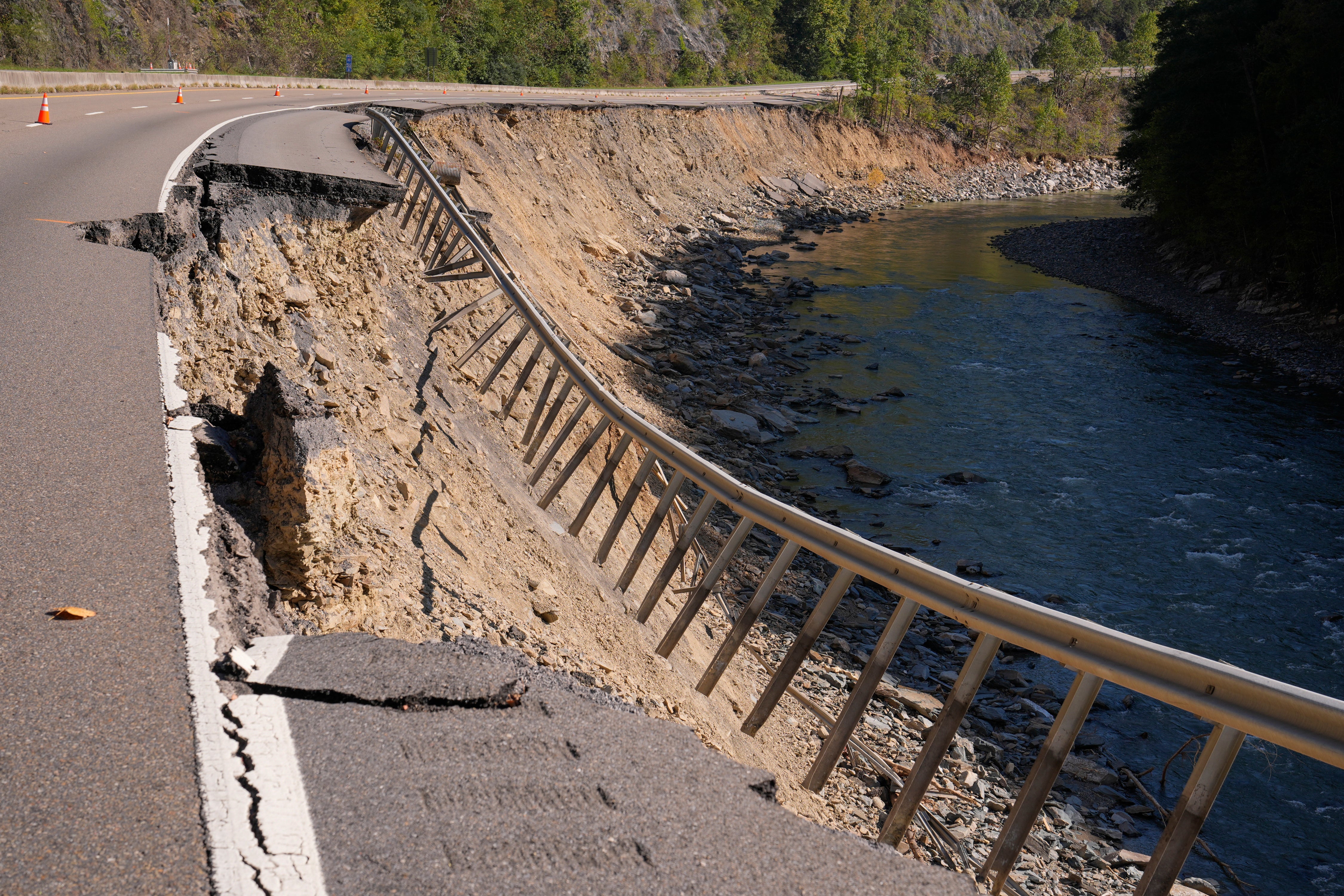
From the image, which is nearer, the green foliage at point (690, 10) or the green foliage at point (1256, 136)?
the green foliage at point (1256, 136)

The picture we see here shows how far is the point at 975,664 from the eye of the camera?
4117 mm

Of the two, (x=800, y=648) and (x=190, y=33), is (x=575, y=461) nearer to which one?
(x=800, y=648)

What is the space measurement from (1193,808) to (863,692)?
154 centimetres

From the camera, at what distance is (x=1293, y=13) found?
82.0ft

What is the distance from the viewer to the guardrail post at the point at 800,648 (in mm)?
4961

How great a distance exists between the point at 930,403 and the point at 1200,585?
797 cm

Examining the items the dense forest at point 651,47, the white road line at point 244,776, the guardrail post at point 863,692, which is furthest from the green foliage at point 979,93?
the white road line at point 244,776

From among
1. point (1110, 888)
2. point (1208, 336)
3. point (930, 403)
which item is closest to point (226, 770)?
point (1110, 888)

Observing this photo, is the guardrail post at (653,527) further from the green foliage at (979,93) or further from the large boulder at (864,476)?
the green foliage at (979,93)

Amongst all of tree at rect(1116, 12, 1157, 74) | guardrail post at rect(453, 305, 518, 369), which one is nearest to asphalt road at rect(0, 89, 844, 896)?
guardrail post at rect(453, 305, 518, 369)

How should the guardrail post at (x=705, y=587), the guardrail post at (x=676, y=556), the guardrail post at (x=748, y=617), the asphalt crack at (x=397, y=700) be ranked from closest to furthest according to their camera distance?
the asphalt crack at (x=397, y=700) < the guardrail post at (x=748, y=617) < the guardrail post at (x=705, y=587) < the guardrail post at (x=676, y=556)

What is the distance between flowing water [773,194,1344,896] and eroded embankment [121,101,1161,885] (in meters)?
1.28

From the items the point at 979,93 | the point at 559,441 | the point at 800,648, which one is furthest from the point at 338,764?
the point at 979,93

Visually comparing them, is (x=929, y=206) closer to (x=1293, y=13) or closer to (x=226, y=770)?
(x=1293, y=13)
